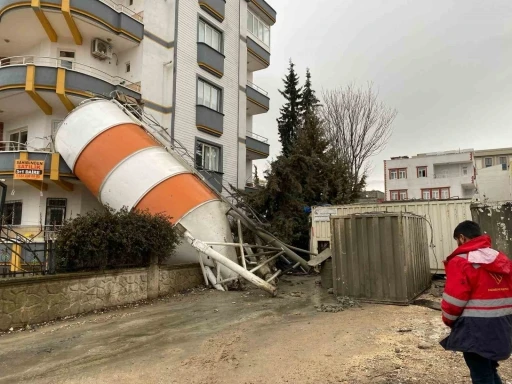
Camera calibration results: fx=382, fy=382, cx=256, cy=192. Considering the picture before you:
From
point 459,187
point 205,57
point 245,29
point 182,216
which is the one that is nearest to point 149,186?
point 182,216

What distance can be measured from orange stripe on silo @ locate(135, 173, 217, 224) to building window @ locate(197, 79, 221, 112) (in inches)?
329

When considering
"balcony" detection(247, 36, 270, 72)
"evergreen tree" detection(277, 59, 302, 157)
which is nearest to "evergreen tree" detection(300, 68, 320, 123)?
"evergreen tree" detection(277, 59, 302, 157)

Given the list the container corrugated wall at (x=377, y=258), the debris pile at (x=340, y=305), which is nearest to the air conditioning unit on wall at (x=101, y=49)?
the container corrugated wall at (x=377, y=258)

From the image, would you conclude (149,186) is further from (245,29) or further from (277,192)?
(245,29)

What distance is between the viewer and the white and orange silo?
483 inches

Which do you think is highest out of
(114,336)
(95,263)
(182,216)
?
(182,216)

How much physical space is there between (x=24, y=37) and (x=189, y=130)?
316 inches

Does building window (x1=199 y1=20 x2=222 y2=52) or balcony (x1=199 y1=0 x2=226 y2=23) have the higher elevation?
balcony (x1=199 y1=0 x2=226 y2=23)

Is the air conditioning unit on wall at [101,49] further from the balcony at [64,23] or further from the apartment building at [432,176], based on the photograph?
the apartment building at [432,176]

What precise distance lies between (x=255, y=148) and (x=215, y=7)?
8425 mm

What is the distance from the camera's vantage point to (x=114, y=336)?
6934 millimetres

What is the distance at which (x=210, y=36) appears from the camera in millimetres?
20812

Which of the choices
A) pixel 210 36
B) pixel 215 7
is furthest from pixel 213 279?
pixel 215 7

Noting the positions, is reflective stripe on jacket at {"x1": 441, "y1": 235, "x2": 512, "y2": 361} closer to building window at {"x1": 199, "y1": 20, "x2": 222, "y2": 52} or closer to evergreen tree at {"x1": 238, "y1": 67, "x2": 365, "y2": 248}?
evergreen tree at {"x1": 238, "y1": 67, "x2": 365, "y2": 248}
